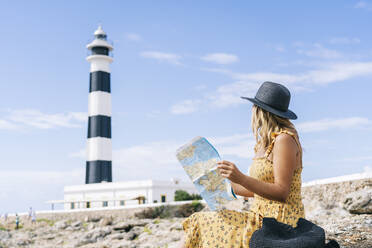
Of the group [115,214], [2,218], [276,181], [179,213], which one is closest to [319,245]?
[276,181]

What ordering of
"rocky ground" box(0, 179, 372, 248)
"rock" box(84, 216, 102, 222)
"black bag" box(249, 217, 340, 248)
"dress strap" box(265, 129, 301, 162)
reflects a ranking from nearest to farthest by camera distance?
"black bag" box(249, 217, 340, 248)
"dress strap" box(265, 129, 301, 162)
"rocky ground" box(0, 179, 372, 248)
"rock" box(84, 216, 102, 222)

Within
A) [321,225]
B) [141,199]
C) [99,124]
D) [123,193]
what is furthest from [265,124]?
[123,193]

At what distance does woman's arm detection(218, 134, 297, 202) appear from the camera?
2259mm

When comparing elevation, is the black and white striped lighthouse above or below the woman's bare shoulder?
Result: above

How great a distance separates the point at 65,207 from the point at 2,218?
4.49 m

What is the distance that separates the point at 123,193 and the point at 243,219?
27.2 m

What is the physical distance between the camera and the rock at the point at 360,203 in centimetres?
683

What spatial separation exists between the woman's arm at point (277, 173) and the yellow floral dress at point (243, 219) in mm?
56

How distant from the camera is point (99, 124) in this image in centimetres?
2812

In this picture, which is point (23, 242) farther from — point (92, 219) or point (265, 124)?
point (265, 124)

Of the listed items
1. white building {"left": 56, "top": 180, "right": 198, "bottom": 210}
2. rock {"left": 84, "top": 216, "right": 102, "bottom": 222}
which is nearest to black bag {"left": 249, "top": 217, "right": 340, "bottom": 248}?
rock {"left": 84, "top": 216, "right": 102, "bottom": 222}

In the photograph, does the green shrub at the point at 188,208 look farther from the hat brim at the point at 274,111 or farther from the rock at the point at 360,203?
the hat brim at the point at 274,111

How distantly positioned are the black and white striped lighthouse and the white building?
717mm

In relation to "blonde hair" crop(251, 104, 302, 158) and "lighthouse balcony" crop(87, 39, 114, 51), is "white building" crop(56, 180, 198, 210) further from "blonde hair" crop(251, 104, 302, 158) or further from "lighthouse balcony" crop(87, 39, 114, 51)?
"blonde hair" crop(251, 104, 302, 158)
